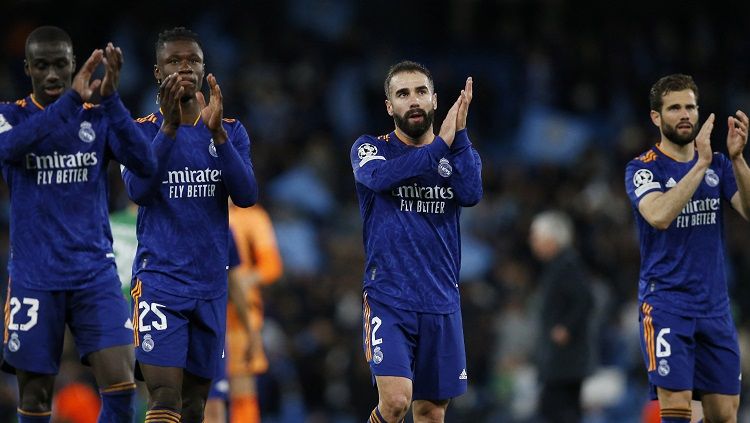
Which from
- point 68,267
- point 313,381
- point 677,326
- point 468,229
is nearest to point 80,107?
point 68,267

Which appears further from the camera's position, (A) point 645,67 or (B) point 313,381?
(A) point 645,67

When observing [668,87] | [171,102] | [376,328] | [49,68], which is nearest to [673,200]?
[668,87]

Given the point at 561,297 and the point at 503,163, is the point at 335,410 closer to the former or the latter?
the point at 561,297

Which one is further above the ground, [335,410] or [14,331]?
[14,331]

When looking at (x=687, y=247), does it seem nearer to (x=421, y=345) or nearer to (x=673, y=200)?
(x=673, y=200)

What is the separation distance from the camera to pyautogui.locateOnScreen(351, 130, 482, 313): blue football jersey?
25.6ft

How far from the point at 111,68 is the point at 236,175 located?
95 cm

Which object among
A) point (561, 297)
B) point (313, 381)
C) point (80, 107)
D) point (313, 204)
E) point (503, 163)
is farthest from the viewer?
point (503, 163)

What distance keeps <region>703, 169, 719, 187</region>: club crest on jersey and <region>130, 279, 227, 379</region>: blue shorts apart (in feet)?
10.5

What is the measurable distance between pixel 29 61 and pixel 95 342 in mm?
1672

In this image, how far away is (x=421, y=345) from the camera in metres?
7.87

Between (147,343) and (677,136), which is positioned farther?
(677,136)

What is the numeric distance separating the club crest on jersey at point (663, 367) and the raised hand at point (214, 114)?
3.09 m

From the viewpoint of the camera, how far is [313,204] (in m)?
17.2
